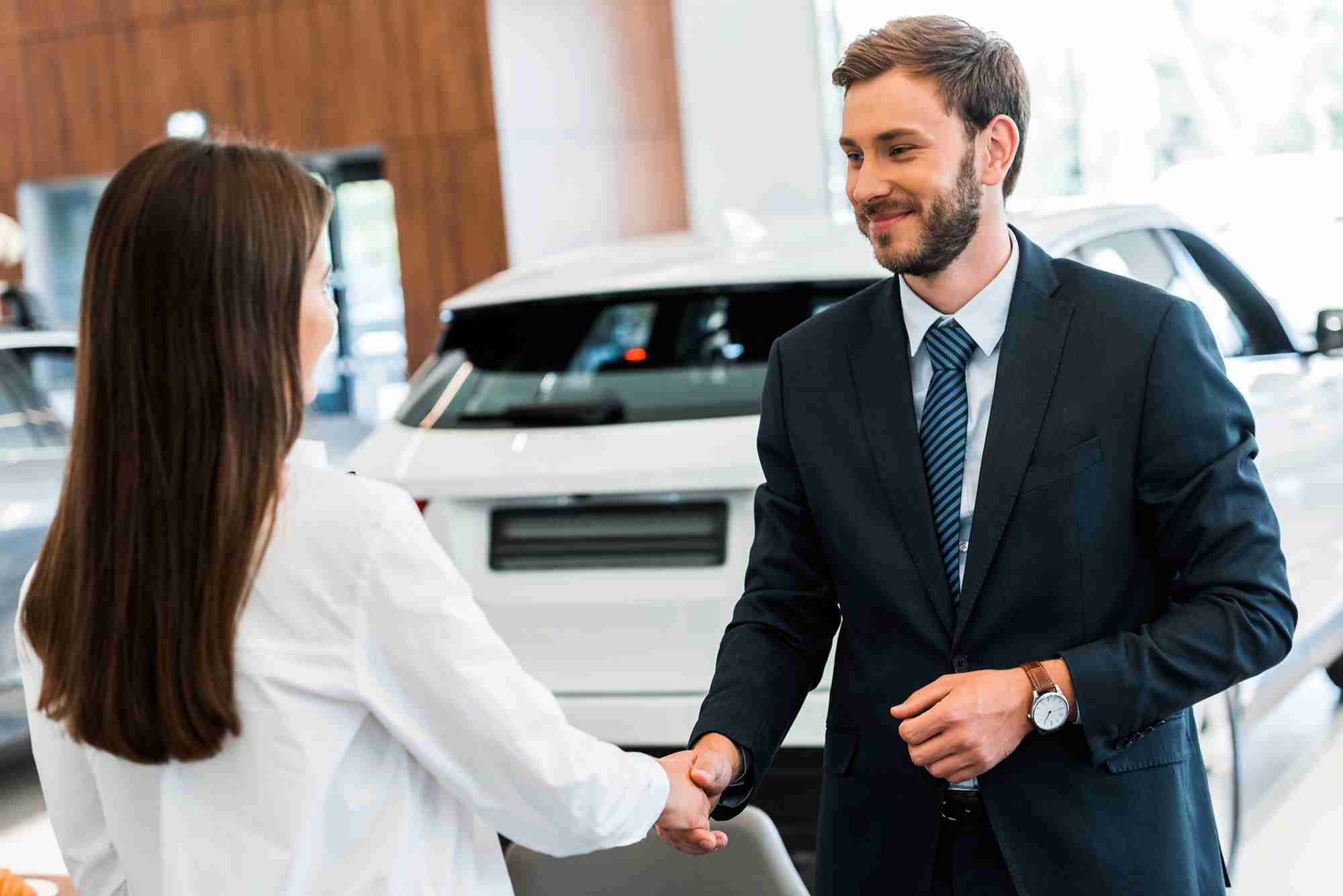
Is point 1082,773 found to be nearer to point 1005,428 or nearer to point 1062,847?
point 1062,847

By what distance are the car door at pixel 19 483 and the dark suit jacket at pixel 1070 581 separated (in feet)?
9.58

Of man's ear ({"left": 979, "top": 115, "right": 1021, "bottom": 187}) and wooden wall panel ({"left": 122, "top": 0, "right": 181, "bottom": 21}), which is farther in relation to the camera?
wooden wall panel ({"left": 122, "top": 0, "right": 181, "bottom": 21})

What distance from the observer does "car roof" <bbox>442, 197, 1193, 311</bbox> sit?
312 centimetres

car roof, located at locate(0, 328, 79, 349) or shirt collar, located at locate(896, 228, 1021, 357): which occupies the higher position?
shirt collar, located at locate(896, 228, 1021, 357)

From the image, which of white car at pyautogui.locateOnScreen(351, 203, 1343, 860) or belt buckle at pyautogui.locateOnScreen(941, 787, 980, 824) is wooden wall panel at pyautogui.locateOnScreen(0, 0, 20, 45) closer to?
white car at pyautogui.locateOnScreen(351, 203, 1343, 860)

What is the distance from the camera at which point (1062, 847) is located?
1.61 m

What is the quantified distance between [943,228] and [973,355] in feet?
0.51

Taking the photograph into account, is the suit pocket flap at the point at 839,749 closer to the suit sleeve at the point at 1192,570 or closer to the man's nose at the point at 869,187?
the suit sleeve at the point at 1192,570

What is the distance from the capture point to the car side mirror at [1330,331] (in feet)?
11.6

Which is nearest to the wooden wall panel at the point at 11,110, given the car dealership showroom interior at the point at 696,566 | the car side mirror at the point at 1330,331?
the car dealership showroom interior at the point at 696,566

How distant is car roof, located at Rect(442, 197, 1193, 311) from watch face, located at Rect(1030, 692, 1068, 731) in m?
1.51

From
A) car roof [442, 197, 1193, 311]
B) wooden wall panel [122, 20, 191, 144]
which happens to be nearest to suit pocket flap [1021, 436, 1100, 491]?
car roof [442, 197, 1193, 311]

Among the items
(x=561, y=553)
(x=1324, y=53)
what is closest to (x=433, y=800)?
(x=561, y=553)

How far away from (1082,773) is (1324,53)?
1046cm
